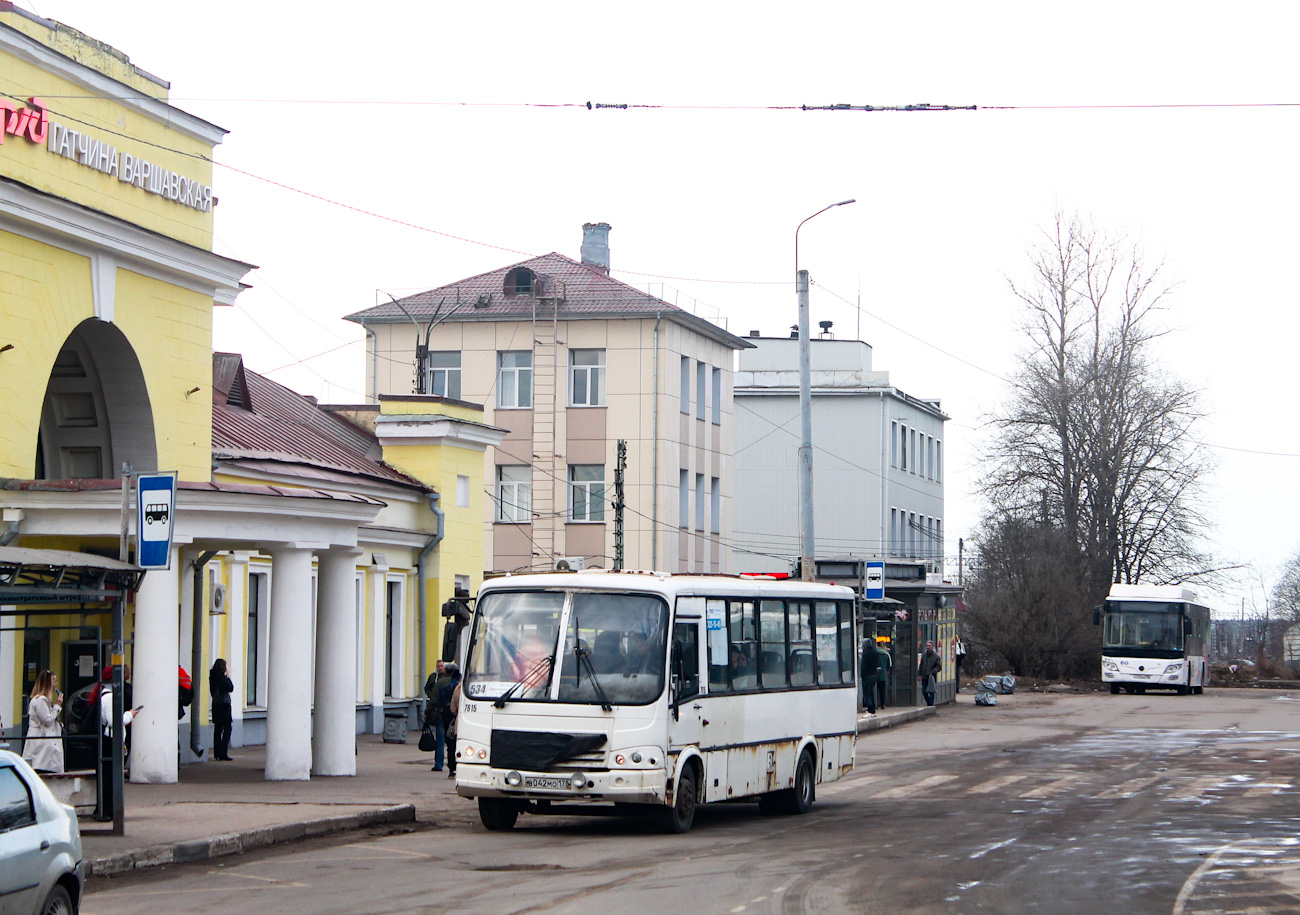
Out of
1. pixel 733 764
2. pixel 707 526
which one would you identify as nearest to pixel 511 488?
pixel 707 526

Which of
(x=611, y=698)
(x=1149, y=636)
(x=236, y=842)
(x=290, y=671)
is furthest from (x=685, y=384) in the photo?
(x=236, y=842)

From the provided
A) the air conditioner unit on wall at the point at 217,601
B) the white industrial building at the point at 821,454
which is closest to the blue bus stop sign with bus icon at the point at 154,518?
the air conditioner unit on wall at the point at 217,601

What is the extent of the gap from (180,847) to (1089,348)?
53574 millimetres

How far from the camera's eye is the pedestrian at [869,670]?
34438 mm

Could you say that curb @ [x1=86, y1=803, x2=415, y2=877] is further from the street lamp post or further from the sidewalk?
the street lamp post

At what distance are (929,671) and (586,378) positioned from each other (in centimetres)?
1611

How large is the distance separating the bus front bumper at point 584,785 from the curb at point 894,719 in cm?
1786

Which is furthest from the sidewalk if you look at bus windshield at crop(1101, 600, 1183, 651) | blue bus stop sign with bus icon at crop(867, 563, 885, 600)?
bus windshield at crop(1101, 600, 1183, 651)

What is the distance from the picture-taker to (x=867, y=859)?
14.1 m

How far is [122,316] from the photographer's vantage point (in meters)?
20.5

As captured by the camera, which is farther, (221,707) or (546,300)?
(546,300)

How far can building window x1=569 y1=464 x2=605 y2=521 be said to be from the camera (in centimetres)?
5078

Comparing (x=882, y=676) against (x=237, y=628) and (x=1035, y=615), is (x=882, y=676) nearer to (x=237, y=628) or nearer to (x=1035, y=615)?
(x=237, y=628)

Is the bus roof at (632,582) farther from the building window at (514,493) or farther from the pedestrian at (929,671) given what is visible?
the building window at (514,493)
